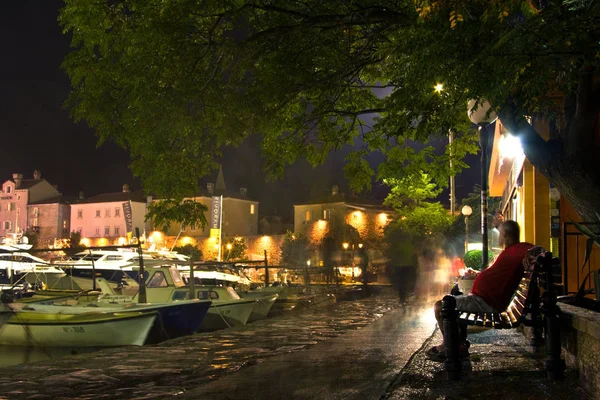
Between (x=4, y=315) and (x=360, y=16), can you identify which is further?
(x=4, y=315)

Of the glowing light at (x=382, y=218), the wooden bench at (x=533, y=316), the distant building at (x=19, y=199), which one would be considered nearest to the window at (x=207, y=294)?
the wooden bench at (x=533, y=316)

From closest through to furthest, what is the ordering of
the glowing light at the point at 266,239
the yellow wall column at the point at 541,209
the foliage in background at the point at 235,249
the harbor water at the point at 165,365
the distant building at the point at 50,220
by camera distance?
the harbor water at the point at 165,365 < the yellow wall column at the point at 541,209 < the foliage in background at the point at 235,249 < the glowing light at the point at 266,239 < the distant building at the point at 50,220

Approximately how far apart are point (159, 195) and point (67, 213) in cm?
10698

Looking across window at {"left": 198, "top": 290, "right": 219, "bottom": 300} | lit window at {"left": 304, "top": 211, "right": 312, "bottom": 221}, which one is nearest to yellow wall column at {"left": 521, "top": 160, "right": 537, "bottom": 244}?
window at {"left": 198, "top": 290, "right": 219, "bottom": 300}

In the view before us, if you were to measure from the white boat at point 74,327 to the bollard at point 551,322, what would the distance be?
1377 cm

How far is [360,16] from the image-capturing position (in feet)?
30.2

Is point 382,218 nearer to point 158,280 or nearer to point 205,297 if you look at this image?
point 158,280

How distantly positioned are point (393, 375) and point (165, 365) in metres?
4.03

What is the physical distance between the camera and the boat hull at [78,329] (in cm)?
1778

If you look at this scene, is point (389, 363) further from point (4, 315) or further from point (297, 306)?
point (297, 306)

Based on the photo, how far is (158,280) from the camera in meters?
24.2

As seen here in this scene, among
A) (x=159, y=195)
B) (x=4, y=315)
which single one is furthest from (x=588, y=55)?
(x=4, y=315)

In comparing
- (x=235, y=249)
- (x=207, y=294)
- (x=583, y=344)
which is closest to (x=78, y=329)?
(x=207, y=294)

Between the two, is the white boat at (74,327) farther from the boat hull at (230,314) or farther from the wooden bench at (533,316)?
the wooden bench at (533,316)
